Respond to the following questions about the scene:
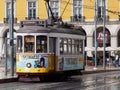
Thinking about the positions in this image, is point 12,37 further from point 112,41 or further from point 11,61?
point 112,41

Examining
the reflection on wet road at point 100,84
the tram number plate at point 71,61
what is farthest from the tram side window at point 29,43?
the reflection on wet road at point 100,84

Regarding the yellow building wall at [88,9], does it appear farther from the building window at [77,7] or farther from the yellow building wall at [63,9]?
the building window at [77,7]

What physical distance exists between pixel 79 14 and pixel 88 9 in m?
1.56

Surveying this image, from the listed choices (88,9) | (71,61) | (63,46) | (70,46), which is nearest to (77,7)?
(88,9)

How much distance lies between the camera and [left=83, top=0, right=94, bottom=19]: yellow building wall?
235ft

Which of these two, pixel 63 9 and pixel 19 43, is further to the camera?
pixel 63 9

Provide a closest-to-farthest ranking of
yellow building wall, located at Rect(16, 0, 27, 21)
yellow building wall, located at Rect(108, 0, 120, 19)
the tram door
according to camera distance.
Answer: the tram door
yellow building wall, located at Rect(108, 0, 120, 19)
yellow building wall, located at Rect(16, 0, 27, 21)

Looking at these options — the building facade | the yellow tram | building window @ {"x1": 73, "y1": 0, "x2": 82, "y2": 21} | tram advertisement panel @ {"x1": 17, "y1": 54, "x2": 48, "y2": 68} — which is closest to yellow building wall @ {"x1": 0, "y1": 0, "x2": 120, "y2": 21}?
the building facade

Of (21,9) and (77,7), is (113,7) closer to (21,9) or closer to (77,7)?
(77,7)

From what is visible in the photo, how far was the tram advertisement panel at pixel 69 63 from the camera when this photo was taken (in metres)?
29.4

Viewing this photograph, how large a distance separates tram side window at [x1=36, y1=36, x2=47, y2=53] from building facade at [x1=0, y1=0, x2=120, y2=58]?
38398 mm

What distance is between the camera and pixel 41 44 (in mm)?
28312

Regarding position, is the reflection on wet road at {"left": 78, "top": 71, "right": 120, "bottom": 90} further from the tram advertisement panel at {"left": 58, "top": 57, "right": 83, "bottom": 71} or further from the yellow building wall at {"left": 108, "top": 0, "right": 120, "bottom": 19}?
the yellow building wall at {"left": 108, "top": 0, "right": 120, "bottom": 19}

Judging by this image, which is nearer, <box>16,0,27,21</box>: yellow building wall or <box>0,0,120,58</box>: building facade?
Answer: <box>0,0,120,58</box>: building facade
